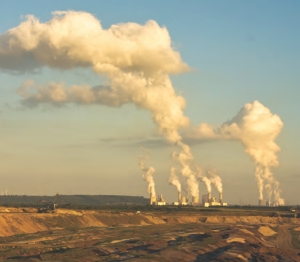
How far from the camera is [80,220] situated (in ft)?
471

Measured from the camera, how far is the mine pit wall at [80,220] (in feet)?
392

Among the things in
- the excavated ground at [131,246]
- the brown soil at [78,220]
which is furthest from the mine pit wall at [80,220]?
the excavated ground at [131,246]

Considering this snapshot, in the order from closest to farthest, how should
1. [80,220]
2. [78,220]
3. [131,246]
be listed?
1. [131,246]
2. [78,220]
3. [80,220]

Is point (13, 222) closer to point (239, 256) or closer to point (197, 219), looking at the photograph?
point (239, 256)

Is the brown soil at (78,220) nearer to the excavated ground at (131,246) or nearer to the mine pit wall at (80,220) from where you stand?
the mine pit wall at (80,220)

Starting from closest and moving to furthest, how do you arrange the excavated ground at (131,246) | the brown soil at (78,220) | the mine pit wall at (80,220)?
the excavated ground at (131,246) → the mine pit wall at (80,220) → the brown soil at (78,220)

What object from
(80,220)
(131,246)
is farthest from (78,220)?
(131,246)

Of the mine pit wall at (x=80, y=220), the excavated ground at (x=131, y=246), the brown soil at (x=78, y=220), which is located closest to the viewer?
the excavated ground at (x=131, y=246)

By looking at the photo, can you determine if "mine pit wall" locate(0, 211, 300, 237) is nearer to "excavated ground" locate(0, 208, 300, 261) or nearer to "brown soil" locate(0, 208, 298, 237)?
"brown soil" locate(0, 208, 298, 237)

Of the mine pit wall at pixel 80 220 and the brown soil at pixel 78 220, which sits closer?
the mine pit wall at pixel 80 220

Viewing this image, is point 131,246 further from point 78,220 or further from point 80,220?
point 80,220

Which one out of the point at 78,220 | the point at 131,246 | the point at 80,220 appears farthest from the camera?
the point at 80,220

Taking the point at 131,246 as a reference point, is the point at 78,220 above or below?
above

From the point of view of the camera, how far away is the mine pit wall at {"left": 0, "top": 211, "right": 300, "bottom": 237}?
119419 millimetres
